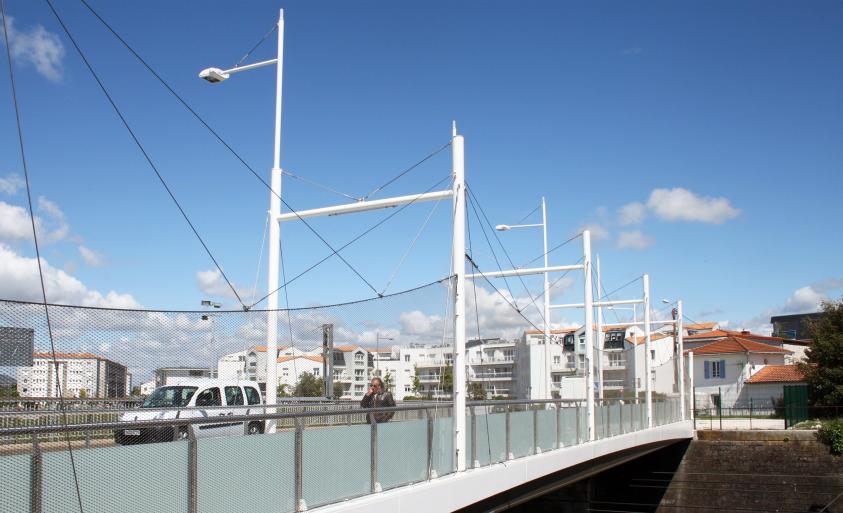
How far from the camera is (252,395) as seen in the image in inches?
690

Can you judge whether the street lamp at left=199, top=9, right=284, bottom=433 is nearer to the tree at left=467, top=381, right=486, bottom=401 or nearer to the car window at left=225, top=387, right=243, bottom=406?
the car window at left=225, top=387, right=243, bottom=406

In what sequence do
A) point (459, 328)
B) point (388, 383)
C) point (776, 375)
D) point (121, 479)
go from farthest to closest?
point (776, 375), point (388, 383), point (459, 328), point (121, 479)

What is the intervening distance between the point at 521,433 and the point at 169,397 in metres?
6.35

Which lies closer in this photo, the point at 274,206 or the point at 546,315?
the point at 274,206

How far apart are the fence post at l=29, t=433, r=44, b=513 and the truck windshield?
6784mm

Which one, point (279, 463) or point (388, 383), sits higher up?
point (388, 383)

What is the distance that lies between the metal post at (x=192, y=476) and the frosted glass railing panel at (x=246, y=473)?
3 cm

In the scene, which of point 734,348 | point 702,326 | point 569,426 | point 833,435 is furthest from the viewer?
point 702,326

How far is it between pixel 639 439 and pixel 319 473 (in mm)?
18606

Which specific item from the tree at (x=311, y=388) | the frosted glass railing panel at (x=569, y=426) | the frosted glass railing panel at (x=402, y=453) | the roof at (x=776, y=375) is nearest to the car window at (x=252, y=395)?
the tree at (x=311, y=388)

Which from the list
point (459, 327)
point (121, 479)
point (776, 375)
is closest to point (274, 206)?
point (459, 327)

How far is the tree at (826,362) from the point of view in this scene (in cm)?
4612

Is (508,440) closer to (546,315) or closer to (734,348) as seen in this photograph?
(546,315)

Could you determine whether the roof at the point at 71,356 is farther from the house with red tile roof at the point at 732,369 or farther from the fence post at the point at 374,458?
the house with red tile roof at the point at 732,369
